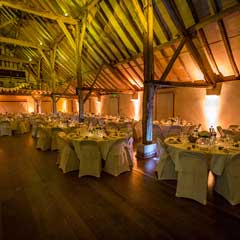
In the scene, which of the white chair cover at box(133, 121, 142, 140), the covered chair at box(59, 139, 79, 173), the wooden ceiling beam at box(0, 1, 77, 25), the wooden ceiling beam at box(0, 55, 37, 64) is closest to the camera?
the covered chair at box(59, 139, 79, 173)

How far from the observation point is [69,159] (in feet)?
16.5

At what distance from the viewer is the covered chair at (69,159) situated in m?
5.01

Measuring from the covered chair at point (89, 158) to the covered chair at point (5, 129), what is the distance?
27.4 ft

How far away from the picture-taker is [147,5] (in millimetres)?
5918

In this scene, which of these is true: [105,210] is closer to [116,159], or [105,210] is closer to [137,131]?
[116,159]

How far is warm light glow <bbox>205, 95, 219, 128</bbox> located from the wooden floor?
549cm

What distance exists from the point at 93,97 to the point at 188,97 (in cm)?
1027

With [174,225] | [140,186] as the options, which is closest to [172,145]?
[140,186]

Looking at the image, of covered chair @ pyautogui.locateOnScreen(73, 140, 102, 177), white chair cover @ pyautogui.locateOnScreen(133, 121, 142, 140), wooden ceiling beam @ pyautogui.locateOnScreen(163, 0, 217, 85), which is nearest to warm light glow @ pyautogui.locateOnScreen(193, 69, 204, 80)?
wooden ceiling beam @ pyautogui.locateOnScreen(163, 0, 217, 85)

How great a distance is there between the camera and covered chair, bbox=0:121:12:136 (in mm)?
11109

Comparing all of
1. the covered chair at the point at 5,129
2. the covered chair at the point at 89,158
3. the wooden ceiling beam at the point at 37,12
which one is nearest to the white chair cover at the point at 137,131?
the covered chair at the point at 89,158

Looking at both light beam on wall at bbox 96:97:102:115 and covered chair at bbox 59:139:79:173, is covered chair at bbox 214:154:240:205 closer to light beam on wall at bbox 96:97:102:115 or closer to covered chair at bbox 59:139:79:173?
covered chair at bbox 59:139:79:173

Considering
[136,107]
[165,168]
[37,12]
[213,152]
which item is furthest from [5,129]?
[213,152]

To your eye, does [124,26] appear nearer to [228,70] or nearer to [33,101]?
[228,70]
